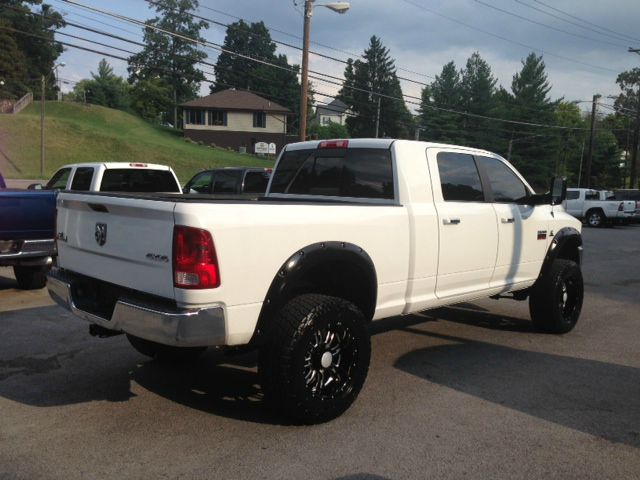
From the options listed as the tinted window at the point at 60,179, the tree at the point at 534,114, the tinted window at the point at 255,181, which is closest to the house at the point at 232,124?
the tree at the point at 534,114

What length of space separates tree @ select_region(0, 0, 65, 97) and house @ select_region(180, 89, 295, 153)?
17.9 metres

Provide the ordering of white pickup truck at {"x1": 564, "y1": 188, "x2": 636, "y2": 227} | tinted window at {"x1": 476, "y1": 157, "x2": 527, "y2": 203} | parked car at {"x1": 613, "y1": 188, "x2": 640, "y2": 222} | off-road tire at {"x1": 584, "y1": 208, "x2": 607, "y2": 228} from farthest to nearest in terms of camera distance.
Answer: parked car at {"x1": 613, "y1": 188, "x2": 640, "y2": 222} < off-road tire at {"x1": 584, "y1": 208, "x2": 607, "y2": 228} < white pickup truck at {"x1": 564, "y1": 188, "x2": 636, "y2": 227} < tinted window at {"x1": 476, "y1": 157, "x2": 527, "y2": 203}

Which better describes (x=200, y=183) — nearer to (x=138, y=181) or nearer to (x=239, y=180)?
(x=239, y=180)

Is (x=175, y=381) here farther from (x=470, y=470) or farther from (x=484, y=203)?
(x=484, y=203)

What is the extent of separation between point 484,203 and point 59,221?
365 centimetres

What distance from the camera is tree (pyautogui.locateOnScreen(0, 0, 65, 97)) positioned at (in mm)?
73250

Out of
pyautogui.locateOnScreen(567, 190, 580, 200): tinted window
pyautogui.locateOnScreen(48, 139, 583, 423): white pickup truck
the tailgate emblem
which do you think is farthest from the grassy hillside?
the tailgate emblem

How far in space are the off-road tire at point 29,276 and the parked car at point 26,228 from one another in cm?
56

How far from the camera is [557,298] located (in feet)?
20.9

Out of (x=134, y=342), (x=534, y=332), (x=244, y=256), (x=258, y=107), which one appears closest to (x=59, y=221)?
(x=134, y=342)

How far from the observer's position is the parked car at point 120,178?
9.56 meters

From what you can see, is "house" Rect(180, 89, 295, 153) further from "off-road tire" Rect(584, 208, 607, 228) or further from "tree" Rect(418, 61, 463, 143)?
"off-road tire" Rect(584, 208, 607, 228)

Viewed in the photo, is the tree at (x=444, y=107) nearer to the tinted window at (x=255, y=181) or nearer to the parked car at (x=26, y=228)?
the tinted window at (x=255, y=181)

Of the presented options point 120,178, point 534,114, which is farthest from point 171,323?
point 534,114
